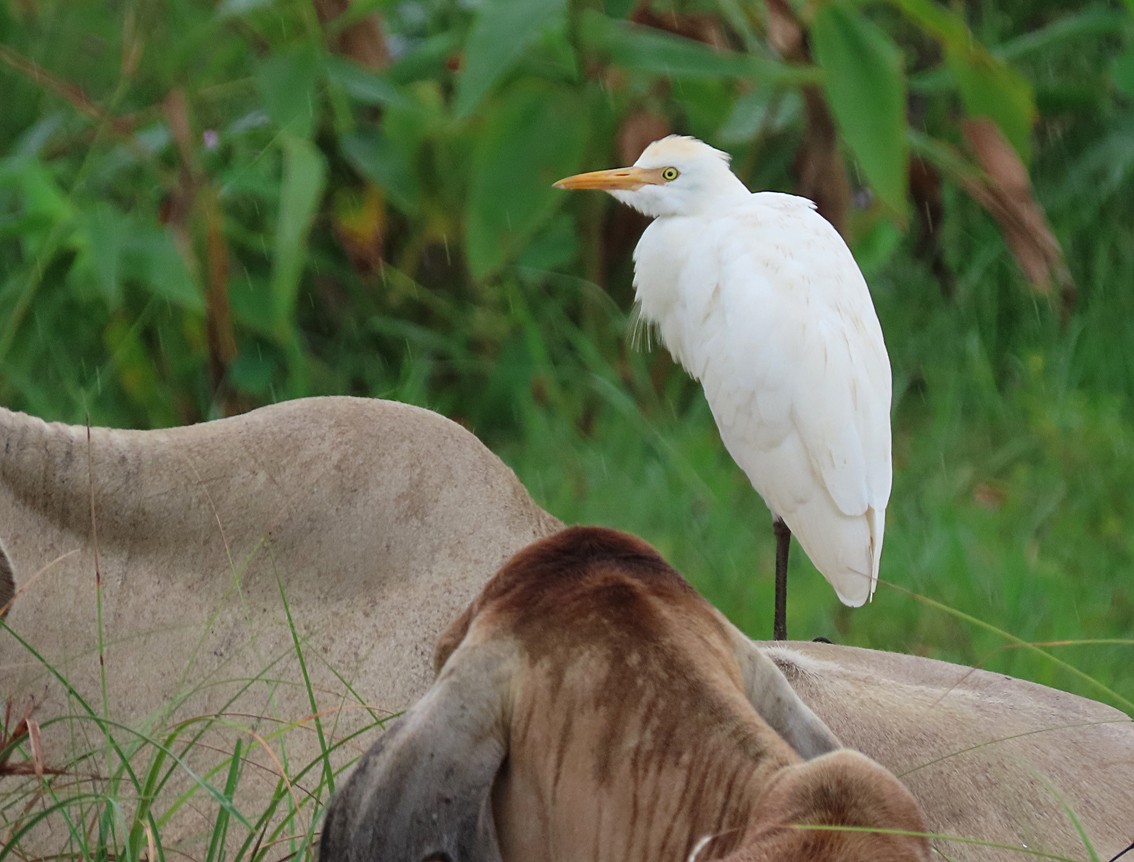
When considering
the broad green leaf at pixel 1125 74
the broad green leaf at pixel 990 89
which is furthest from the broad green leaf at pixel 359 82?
the broad green leaf at pixel 1125 74

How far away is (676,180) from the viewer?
283cm

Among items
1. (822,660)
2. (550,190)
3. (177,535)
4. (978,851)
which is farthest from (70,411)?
(978,851)

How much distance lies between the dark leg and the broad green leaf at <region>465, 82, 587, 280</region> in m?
0.77

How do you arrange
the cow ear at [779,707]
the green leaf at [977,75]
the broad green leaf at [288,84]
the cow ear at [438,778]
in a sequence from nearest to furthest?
the cow ear at [438,778] → the cow ear at [779,707] → the green leaf at [977,75] → the broad green leaf at [288,84]

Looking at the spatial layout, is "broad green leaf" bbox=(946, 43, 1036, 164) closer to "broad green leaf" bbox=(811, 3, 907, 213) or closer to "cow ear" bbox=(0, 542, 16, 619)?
"broad green leaf" bbox=(811, 3, 907, 213)

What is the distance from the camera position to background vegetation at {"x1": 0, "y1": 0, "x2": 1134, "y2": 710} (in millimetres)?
3148

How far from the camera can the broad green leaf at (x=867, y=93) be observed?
285 cm

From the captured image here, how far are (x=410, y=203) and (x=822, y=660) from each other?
6.22ft

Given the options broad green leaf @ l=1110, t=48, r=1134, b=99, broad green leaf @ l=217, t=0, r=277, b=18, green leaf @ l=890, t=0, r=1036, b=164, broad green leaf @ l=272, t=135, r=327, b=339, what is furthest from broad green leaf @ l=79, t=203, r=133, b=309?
broad green leaf @ l=1110, t=48, r=1134, b=99

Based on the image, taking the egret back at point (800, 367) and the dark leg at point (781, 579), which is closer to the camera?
the dark leg at point (781, 579)

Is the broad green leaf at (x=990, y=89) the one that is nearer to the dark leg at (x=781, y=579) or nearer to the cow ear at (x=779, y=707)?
the dark leg at (x=781, y=579)

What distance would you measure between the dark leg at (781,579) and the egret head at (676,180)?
1.82 feet

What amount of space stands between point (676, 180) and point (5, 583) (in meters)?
1.48

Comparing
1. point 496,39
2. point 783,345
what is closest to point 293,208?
point 496,39
